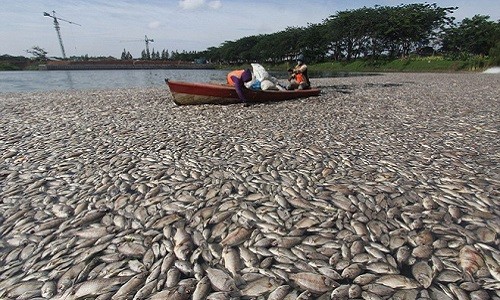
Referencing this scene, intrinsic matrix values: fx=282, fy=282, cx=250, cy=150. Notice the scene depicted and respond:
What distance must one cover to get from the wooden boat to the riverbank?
4442mm

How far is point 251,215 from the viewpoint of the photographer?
11.0ft

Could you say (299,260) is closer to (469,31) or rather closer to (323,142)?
(323,142)

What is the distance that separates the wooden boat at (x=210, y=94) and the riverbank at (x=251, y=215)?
4442 mm

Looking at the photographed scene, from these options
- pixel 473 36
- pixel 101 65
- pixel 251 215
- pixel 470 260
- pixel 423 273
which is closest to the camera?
pixel 423 273

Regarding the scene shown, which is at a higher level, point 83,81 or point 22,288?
point 22,288

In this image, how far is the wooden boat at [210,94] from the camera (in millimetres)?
10914

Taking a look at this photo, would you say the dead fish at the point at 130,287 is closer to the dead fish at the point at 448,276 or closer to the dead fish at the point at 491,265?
the dead fish at the point at 448,276

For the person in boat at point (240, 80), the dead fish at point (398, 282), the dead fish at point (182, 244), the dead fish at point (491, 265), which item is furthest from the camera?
the person in boat at point (240, 80)

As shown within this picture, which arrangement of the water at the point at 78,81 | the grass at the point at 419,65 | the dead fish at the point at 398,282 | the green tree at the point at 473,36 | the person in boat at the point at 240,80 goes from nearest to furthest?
the dead fish at the point at 398,282 → the person in boat at the point at 240,80 → the water at the point at 78,81 → the grass at the point at 419,65 → the green tree at the point at 473,36

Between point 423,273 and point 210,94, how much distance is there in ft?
32.2

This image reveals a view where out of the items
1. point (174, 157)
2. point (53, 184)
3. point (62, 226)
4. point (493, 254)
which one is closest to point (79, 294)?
point (62, 226)

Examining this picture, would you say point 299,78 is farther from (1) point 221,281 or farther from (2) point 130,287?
(2) point 130,287

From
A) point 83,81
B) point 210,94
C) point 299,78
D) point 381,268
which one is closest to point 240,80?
point 210,94

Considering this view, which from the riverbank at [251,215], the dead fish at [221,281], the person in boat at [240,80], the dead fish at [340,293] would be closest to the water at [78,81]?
the person in boat at [240,80]
